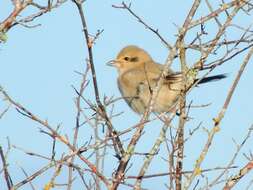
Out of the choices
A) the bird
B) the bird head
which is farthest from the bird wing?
the bird head

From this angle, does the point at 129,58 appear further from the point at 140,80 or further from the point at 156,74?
the point at 156,74

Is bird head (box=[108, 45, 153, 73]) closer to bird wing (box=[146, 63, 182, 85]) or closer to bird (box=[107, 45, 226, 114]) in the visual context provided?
bird (box=[107, 45, 226, 114])

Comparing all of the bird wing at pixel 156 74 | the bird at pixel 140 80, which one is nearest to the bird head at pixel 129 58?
the bird at pixel 140 80

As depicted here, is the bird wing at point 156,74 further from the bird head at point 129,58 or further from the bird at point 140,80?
the bird head at point 129,58

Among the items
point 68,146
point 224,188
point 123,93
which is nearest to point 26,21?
point 68,146

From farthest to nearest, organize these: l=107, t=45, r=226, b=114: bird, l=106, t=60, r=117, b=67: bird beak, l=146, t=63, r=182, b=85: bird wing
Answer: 1. l=106, t=60, r=117, b=67: bird beak
2. l=107, t=45, r=226, b=114: bird
3. l=146, t=63, r=182, b=85: bird wing

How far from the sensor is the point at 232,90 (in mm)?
3436

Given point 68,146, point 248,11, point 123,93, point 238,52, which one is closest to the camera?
point 68,146

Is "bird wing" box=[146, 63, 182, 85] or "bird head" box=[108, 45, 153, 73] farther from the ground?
"bird head" box=[108, 45, 153, 73]

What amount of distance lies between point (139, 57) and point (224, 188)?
5.25 m

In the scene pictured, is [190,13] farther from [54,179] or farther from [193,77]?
[54,179]

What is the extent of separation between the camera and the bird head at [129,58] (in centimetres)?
839

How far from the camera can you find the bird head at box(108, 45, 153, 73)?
8391 millimetres

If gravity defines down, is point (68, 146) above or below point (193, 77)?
below
